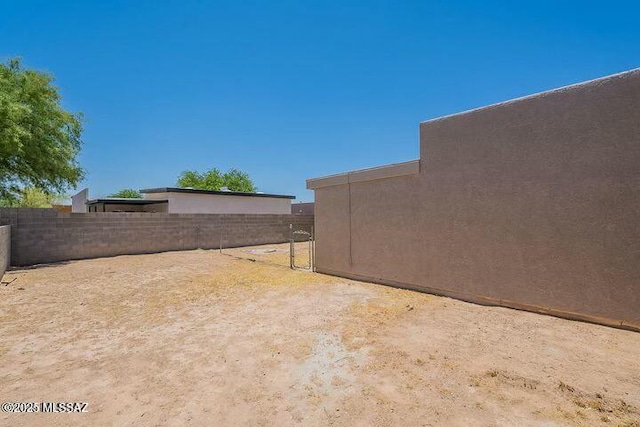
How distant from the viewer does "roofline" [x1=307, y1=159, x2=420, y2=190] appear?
6.93m

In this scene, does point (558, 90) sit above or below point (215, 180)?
below

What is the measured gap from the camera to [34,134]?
11039mm

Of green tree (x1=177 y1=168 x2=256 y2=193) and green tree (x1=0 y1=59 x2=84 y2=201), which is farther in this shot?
green tree (x1=177 y1=168 x2=256 y2=193)

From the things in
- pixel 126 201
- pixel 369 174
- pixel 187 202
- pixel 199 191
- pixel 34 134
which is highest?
pixel 34 134

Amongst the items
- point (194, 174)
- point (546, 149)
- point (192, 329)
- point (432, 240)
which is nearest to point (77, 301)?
point (192, 329)

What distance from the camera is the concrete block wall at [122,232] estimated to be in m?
10.8

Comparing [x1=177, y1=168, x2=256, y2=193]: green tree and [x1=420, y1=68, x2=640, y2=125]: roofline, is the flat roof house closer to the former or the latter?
[x1=420, y1=68, x2=640, y2=125]: roofline

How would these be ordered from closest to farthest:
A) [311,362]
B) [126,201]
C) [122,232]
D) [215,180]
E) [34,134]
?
1. [311,362]
2. [34,134]
3. [122,232]
4. [126,201]
5. [215,180]

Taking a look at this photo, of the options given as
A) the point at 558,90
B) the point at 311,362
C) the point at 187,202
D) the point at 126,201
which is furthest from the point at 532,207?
the point at 126,201

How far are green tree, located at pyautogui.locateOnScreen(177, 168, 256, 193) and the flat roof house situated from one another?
24.3m

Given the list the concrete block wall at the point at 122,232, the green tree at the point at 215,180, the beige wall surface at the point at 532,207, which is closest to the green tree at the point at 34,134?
the concrete block wall at the point at 122,232

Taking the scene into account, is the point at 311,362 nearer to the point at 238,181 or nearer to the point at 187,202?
the point at 187,202

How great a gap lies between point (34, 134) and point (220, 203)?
9835 millimetres

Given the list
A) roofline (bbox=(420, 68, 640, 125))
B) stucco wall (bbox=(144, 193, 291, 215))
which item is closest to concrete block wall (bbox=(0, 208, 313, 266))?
stucco wall (bbox=(144, 193, 291, 215))
